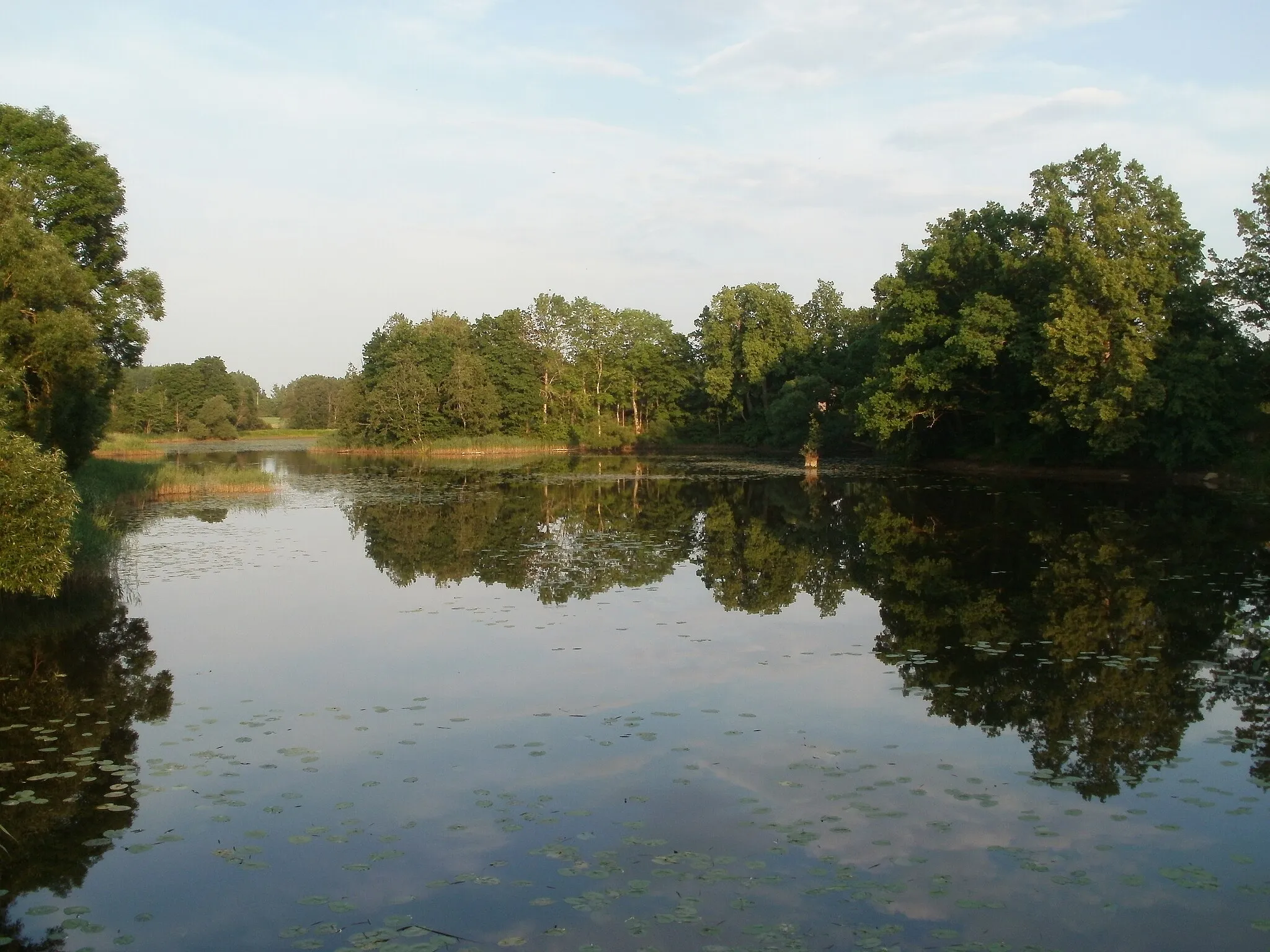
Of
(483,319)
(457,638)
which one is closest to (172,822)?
(457,638)

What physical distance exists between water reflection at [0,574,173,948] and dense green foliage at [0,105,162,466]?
344cm

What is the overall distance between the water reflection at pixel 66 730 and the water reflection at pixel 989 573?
6.15 m

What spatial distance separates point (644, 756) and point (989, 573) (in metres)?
12.1

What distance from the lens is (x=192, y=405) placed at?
4835 inches

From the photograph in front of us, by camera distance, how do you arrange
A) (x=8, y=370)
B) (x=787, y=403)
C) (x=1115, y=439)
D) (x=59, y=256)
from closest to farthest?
(x=8, y=370) → (x=59, y=256) → (x=1115, y=439) → (x=787, y=403)

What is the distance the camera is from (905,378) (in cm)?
4888

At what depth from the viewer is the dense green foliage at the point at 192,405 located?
114062 millimetres

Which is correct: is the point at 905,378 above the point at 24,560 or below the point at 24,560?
above

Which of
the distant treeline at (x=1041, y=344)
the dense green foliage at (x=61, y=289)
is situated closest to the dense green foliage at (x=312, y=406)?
the distant treeline at (x=1041, y=344)

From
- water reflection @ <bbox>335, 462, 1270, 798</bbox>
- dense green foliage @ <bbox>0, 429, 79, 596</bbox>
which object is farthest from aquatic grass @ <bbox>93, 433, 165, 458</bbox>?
dense green foliage @ <bbox>0, 429, 79, 596</bbox>

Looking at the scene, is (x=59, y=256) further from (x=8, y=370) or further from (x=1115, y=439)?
(x=1115, y=439)

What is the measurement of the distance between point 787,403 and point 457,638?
191ft

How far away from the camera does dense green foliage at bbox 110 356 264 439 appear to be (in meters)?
114

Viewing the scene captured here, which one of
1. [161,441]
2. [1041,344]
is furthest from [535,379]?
[1041,344]
